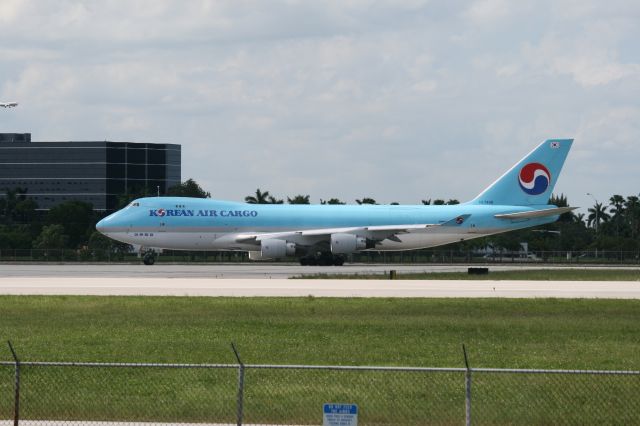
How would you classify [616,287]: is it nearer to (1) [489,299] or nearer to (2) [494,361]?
(1) [489,299]

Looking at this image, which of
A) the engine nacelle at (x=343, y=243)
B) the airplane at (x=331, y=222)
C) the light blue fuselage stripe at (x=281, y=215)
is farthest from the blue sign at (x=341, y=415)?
the light blue fuselage stripe at (x=281, y=215)

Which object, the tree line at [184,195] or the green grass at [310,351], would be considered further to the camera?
the tree line at [184,195]

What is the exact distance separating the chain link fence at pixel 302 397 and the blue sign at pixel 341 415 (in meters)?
1.43

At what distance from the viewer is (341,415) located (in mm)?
15102

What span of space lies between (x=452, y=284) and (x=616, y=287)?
682cm

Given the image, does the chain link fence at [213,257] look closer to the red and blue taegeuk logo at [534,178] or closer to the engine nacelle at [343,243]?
the red and blue taegeuk logo at [534,178]

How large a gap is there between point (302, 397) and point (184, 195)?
143152 mm

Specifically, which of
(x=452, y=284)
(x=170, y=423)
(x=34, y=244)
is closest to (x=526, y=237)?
(x=34, y=244)

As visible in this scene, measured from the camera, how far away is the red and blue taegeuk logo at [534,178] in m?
81.9

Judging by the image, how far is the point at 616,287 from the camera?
1914 inches

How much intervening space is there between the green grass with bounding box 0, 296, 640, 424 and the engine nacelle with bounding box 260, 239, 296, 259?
34.8 metres

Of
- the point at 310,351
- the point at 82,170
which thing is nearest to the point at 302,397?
the point at 310,351

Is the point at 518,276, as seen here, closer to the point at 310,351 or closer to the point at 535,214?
the point at 535,214

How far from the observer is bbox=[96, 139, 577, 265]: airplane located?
76312 mm
